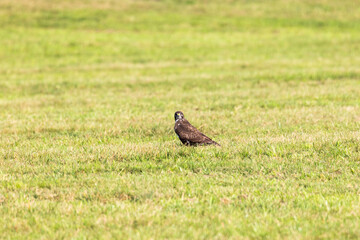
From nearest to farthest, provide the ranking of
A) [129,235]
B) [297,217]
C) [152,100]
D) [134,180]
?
[129,235], [297,217], [134,180], [152,100]

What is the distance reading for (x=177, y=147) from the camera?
9.02m

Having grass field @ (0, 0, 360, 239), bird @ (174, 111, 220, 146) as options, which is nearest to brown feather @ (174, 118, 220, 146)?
bird @ (174, 111, 220, 146)

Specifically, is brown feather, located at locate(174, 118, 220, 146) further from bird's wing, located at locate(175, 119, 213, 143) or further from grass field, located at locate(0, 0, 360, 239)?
grass field, located at locate(0, 0, 360, 239)

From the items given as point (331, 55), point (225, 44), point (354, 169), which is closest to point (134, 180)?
point (354, 169)

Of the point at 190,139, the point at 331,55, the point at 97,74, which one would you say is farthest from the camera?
the point at 331,55

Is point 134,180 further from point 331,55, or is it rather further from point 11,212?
point 331,55

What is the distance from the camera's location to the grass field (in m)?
A: 5.70

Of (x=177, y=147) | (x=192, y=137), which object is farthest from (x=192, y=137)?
(x=177, y=147)

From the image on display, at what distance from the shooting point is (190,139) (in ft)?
29.7

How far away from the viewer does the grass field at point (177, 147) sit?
18.7ft

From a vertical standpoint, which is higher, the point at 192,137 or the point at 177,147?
the point at 192,137

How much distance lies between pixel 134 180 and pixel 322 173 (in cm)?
292

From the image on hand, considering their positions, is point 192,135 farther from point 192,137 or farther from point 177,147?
point 177,147

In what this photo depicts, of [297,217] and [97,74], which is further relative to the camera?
[97,74]
